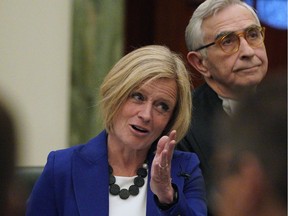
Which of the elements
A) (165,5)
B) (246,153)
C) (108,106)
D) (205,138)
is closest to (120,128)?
(108,106)

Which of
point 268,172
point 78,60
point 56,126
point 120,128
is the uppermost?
point 268,172

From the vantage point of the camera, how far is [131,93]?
3096 mm

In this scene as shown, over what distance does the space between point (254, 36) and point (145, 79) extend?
2.12 ft

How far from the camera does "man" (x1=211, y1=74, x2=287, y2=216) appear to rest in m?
1.37

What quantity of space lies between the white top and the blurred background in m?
2.29

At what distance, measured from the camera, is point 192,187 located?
3.08m

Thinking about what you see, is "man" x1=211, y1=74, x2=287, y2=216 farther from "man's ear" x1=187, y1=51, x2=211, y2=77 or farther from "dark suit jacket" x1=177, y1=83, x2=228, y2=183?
"man's ear" x1=187, y1=51, x2=211, y2=77

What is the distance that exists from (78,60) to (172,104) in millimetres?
2340

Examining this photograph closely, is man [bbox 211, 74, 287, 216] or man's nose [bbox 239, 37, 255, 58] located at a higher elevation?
man [bbox 211, 74, 287, 216]

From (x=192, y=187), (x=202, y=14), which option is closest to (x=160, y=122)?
(x=192, y=187)

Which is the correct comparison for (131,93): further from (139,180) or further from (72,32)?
(72,32)

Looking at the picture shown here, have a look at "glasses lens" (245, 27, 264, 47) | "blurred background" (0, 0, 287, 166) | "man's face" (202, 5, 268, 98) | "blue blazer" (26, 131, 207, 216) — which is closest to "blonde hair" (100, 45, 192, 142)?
"blue blazer" (26, 131, 207, 216)

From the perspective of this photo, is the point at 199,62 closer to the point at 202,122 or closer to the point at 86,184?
the point at 202,122

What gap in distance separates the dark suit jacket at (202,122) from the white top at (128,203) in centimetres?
25
